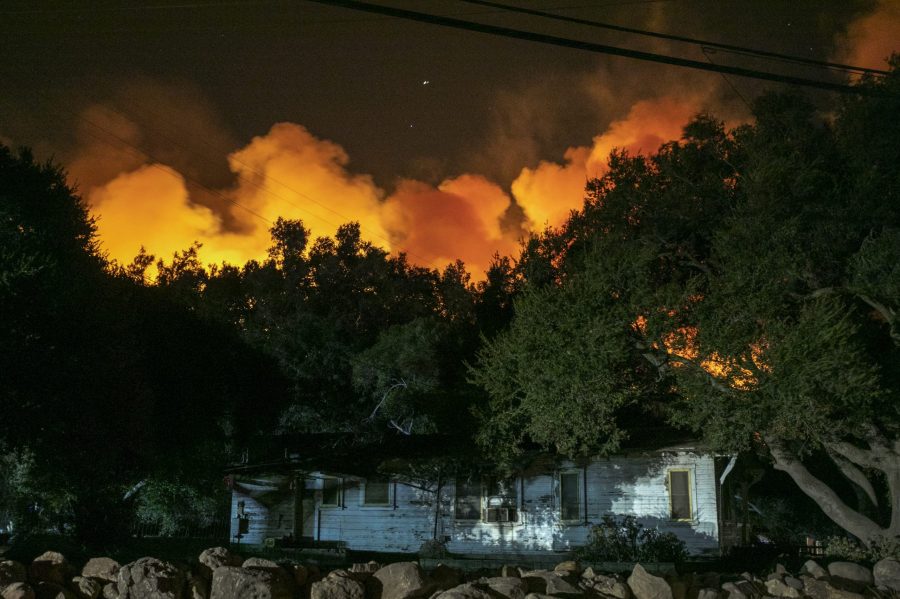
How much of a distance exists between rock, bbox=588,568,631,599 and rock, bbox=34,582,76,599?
6.04 metres

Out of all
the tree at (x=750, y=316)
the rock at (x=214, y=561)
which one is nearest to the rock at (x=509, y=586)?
the rock at (x=214, y=561)

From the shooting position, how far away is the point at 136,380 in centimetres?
2569

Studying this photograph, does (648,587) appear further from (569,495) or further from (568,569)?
(569,495)

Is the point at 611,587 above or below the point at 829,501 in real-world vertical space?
below

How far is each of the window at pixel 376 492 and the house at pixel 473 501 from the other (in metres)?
0.03

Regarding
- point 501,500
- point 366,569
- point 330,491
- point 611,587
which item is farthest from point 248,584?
point 330,491

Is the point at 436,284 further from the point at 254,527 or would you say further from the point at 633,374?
the point at 633,374

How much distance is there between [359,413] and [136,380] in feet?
44.4

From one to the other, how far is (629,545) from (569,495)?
146 inches

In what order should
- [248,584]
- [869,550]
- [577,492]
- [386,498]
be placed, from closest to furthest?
[248,584] → [869,550] → [577,492] → [386,498]

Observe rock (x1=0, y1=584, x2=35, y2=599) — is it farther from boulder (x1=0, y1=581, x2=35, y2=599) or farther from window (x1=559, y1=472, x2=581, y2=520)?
window (x1=559, y1=472, x2=581, y2=520)

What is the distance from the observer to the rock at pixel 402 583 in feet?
30.7

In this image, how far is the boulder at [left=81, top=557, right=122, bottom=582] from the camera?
1013cm

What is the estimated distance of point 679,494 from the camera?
80.8ft
